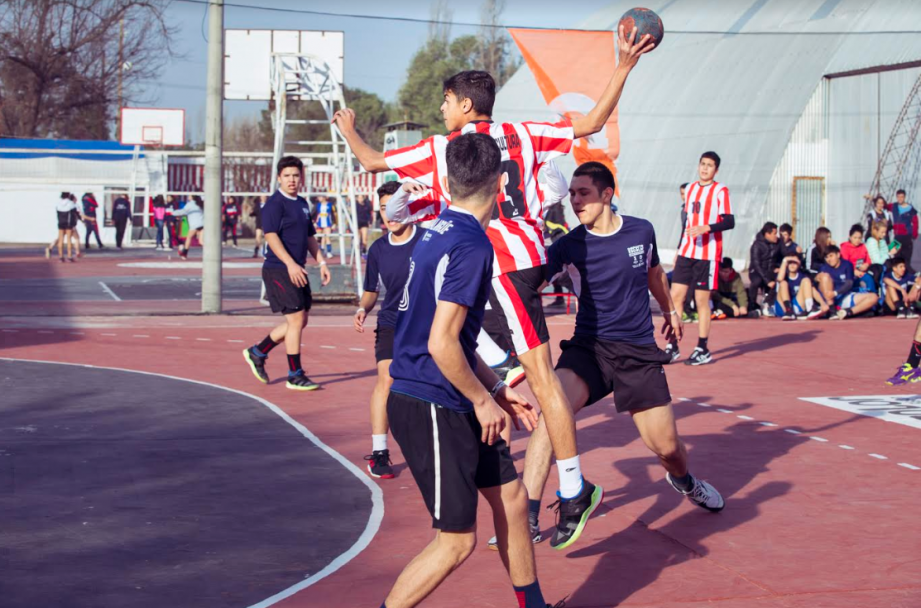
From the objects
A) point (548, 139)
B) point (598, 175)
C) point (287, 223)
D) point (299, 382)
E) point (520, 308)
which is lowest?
point (299, 382)

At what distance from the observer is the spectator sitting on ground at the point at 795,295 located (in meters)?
18.6

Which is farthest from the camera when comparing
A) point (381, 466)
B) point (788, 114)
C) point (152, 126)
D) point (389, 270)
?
point (152, 126)

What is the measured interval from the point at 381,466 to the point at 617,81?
2975 mm

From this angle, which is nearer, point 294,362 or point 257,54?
point 294,362

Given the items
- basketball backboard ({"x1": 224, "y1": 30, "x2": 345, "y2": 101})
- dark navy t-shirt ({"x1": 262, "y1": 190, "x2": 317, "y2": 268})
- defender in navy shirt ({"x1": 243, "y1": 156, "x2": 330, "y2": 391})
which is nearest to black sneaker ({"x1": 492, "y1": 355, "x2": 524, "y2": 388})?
defender in navy shirt ({"x1": 243, "y1": 156, "x2": 330, "y2": 391})

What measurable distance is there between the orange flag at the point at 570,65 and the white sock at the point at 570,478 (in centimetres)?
1637

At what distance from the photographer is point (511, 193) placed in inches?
231

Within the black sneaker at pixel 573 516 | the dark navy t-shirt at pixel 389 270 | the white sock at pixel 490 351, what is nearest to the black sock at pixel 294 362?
the dark navy t-shirt at pixel 389 270

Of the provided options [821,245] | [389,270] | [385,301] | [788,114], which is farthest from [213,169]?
[788,114]

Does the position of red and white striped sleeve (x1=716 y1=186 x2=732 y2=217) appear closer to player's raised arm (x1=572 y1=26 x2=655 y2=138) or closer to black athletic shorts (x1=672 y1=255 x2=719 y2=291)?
black athletic shorts (x1=672 y1=255 x2=719 y2=291)

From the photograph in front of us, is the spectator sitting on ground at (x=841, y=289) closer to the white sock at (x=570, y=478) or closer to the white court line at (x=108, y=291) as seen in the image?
the white court line at (x=108, y=291)

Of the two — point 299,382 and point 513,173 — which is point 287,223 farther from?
point 513,173

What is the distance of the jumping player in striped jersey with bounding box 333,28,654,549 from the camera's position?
5586 millimetres

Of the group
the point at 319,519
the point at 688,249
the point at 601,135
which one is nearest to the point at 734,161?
the point at 601,135
